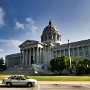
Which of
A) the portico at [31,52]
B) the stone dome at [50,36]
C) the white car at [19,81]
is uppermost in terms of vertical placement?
the stone dome at [50,36]

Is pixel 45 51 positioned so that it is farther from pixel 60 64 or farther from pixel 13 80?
pixel 13 80

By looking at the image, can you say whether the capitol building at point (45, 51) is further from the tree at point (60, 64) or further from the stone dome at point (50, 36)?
the tree at point (60, 64)

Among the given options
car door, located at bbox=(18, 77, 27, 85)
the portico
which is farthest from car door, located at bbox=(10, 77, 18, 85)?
the portico

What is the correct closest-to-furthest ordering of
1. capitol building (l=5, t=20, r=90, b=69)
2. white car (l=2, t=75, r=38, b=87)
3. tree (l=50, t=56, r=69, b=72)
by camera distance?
1. white car (l=2, t=75, r=38, b=87)
2. tree (l=50, t=56, r=69, b=72)
3. capitol building (l=5, t=20, r=90, b=69)

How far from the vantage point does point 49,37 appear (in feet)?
372

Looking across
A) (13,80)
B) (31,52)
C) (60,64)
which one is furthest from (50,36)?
(13,80)

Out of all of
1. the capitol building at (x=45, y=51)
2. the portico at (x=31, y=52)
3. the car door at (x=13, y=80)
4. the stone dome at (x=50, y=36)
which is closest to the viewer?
the car door at (x=13, y=80)

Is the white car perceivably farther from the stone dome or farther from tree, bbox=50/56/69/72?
the stone dome

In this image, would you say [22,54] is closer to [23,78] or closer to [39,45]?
[39,45]

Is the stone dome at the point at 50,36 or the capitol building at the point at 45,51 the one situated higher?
the stone dome at the point at 50,36

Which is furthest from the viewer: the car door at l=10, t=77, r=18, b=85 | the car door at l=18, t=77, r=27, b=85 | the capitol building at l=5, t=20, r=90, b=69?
the capitol building at l=5, t=20, r=90, b=69

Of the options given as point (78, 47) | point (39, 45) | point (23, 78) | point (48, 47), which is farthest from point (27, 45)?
point (23, 78)

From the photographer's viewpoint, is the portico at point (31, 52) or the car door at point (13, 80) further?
the portico at point (31, 52)

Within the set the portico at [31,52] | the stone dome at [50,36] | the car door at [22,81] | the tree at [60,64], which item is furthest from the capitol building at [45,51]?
the car door at [22,81]
